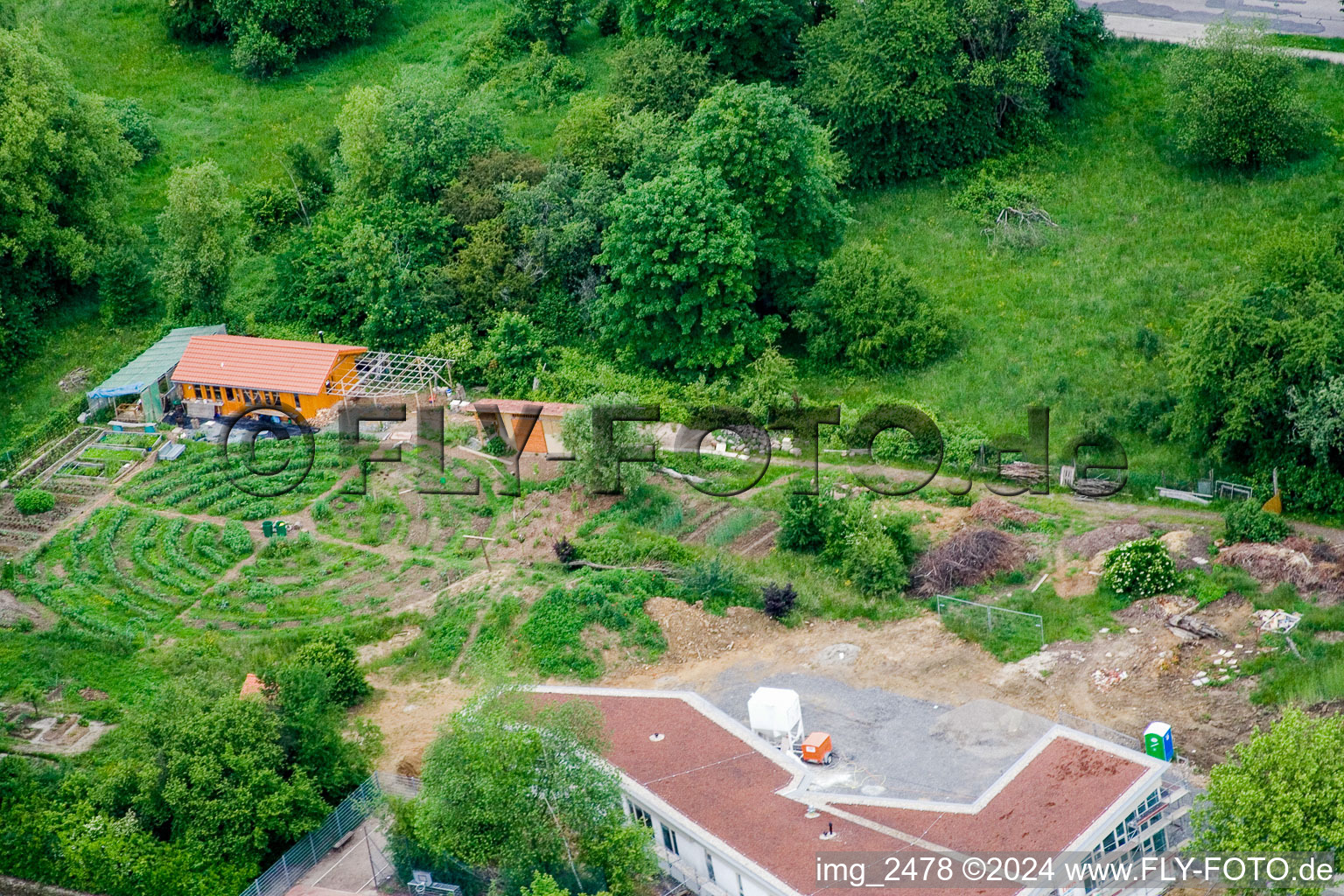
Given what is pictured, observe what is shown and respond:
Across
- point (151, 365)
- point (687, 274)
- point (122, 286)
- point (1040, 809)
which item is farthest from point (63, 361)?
point (1040, 809)

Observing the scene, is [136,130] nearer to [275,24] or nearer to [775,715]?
[275,24]

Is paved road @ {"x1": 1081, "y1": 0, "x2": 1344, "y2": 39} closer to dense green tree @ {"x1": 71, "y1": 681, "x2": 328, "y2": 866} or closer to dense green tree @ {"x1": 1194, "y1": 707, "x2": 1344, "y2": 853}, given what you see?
dense green tree @ {"x1": 1194, "y1": 707, "x2": 1344, "y2": 853}

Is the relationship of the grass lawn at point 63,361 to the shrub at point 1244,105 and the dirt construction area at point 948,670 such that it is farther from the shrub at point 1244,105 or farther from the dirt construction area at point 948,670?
the shrub at point 1244,105

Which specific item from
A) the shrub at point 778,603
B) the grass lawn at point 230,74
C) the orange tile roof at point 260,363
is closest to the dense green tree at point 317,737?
the shrub at point 778,603

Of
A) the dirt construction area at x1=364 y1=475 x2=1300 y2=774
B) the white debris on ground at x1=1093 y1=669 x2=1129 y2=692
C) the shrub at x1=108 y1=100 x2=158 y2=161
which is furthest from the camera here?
the shrub at x1=108 y1=100 x2=158 y2=161

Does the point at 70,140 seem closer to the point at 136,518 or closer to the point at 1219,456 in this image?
the point at 136,518

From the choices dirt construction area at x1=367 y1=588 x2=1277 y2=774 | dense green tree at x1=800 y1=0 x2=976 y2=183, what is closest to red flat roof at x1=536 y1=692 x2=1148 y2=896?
dirt construction area at x1=367 y1=588 x2=1277 y2=774

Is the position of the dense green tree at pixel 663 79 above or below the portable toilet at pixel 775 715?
above
